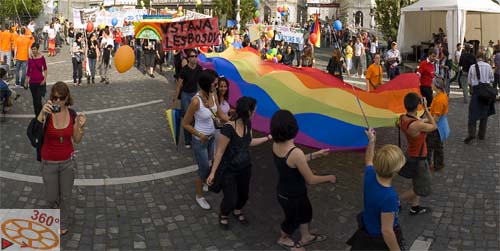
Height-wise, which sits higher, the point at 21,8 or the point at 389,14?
the point at 21,8

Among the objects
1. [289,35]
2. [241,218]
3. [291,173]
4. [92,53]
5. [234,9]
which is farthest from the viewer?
[234,9]

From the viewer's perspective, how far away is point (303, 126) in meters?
6.68

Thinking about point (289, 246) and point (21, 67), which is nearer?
point (289, 246)

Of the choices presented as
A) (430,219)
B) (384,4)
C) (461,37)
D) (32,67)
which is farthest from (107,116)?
(384,4)

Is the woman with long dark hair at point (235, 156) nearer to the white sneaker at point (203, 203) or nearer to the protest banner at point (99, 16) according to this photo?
the white sneaker at point (203, 203)

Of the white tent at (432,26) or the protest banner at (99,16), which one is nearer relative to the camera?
the protest banner at (99,16)

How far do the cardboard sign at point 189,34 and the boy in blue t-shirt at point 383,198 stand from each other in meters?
6.76

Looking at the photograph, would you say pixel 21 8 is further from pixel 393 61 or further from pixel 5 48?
pixel 393 61

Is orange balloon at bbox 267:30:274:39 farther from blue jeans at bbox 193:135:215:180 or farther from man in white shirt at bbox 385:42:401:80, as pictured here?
blue jeans at bbox 193:135:215:180

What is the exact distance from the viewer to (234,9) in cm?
4006

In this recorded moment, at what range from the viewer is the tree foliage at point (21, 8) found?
4059 cm

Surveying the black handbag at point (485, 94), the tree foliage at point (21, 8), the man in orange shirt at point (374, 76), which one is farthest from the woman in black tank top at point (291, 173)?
the tree foliage at point (21, 8)

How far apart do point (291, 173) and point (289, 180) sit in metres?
0.09

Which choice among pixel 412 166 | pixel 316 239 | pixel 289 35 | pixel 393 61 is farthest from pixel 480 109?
pixel 289 35
